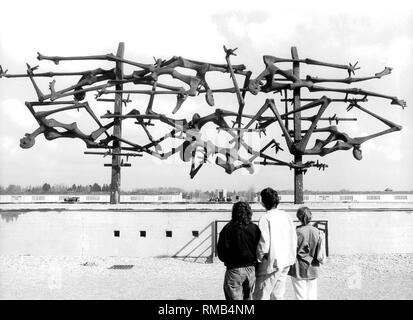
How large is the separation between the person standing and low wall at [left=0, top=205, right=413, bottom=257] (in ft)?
27.1

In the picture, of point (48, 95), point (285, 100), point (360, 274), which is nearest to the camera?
point (360, 274)

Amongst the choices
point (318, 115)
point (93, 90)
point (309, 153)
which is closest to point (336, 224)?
point (309, 153)

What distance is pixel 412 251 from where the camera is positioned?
15.1 metres

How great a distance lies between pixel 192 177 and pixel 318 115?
14.6 feet

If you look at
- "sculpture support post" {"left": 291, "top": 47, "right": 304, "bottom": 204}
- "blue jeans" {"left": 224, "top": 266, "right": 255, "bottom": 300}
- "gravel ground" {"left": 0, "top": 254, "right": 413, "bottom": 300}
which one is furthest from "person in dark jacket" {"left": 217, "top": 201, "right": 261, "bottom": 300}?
"sculpture support post" {"left": 291, "top": 47, "right": 304, "bottom": 204}

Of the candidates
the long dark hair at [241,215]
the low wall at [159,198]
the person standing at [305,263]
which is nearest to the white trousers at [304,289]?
the person standing at [305,263]

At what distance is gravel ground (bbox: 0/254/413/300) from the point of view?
31.9 ft

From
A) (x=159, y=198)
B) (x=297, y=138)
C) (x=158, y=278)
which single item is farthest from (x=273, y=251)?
(x=159, y=198)

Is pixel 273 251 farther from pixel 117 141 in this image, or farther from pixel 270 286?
pixel 117 141

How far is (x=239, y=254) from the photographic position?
574cm

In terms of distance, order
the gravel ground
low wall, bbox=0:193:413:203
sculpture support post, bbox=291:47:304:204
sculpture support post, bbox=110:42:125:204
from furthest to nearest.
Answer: low wall, bbox=0:193:413:203 → sculpture support post, bbox=110:42:125:204 → sculpture support post, bbox=291:47:304:204 → the gravel ground

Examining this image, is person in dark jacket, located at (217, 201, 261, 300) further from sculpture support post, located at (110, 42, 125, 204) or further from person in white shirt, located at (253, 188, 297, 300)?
sculpture support post, located at (110, 42, 125, 204)

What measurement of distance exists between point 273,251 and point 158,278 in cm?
633
